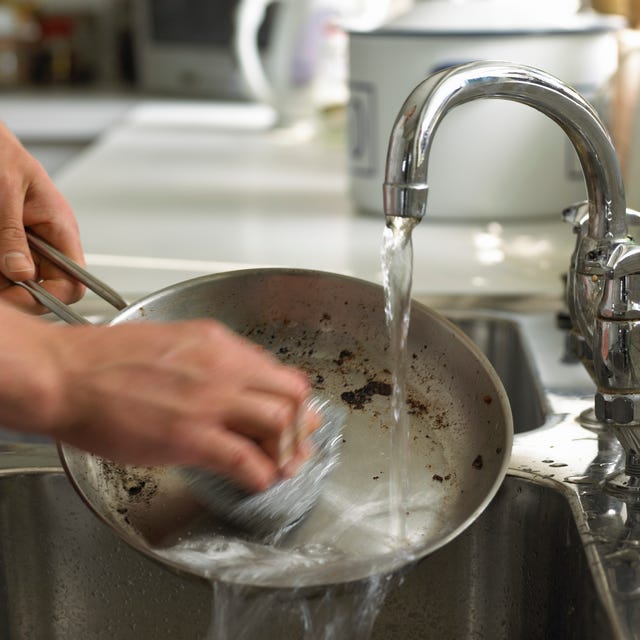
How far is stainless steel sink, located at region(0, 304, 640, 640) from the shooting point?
2.09 ft

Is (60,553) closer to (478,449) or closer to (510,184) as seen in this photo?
(478,449)

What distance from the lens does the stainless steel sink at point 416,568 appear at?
64 cm

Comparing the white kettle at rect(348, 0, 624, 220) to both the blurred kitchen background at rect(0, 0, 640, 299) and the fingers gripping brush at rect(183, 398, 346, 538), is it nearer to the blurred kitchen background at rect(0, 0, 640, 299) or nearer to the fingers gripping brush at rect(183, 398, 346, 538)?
the blurred kitchen background at rect(0, 0, 640, 299)

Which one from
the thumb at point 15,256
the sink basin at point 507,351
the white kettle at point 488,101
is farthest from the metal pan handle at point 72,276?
the white kettle at point 488,101

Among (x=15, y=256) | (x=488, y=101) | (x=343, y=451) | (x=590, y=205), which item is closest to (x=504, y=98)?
(x=590, y=205)

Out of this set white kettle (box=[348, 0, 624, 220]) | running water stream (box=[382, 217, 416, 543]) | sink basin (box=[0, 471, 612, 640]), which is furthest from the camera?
white kettle (box=[348, 0, 624, 220])

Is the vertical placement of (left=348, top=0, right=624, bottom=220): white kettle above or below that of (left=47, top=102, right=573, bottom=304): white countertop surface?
above

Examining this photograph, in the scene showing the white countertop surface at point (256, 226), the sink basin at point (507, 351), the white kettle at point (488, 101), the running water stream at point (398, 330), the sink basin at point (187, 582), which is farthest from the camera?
the white kettle at point (488, 101)

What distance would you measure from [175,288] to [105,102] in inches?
79.5

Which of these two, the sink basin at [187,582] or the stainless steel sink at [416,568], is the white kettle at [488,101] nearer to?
the stainless steel sink at [416,568]

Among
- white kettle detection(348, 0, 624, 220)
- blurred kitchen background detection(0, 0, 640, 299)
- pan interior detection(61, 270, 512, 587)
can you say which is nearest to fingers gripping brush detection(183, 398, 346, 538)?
pan interior detection(61, 270, 512, 587)

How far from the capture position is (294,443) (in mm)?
482

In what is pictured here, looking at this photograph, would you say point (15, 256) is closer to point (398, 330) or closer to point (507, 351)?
point (398, 330)

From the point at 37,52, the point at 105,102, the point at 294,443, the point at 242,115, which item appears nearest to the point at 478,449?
the point at 294,443
